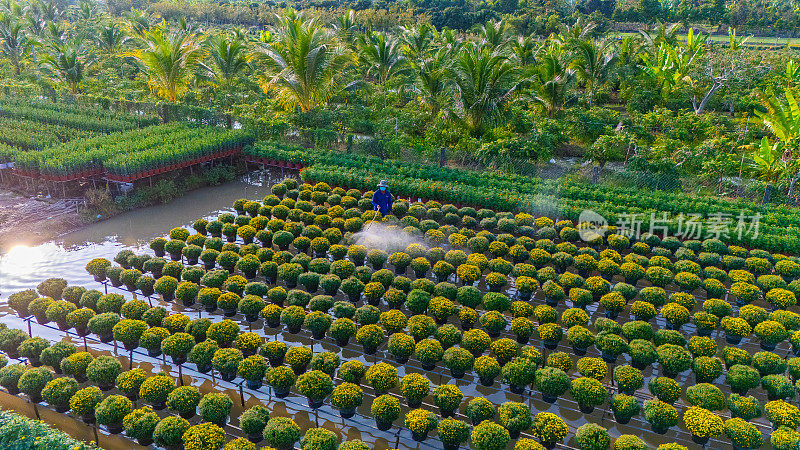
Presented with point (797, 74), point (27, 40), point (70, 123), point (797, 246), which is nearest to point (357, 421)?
point (797, 246)

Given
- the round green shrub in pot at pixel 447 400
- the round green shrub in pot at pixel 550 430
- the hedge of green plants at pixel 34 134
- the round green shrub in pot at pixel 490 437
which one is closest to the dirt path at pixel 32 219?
the hedge of green plants at pixel 34 134

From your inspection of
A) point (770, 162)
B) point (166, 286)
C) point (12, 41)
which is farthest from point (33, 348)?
point (12, 41)

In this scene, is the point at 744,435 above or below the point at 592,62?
below

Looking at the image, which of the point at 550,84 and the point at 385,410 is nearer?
the point at 385,410

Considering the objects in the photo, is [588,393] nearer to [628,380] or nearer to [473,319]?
[628,380]

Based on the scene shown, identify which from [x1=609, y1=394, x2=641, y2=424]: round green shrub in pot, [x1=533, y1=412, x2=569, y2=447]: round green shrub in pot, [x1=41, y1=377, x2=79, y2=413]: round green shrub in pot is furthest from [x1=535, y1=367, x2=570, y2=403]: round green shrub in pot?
[x1=41, y1=377, x2=79, y2=413]: round green shrub in pot

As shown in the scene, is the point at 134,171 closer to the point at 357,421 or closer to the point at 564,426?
the point at 357,421
